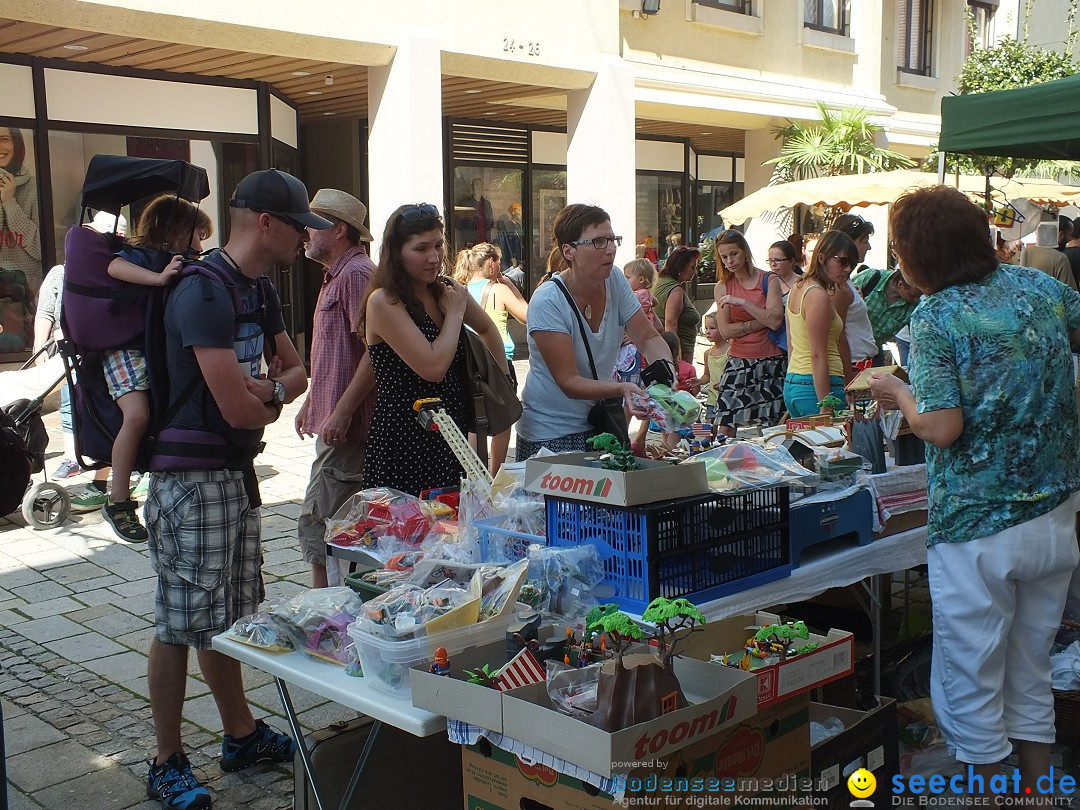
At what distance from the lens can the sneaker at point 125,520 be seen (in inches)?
147

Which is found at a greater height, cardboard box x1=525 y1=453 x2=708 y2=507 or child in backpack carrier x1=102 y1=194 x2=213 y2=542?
child in backpack carrier x1=102 y1=194 x2=213 y2=542

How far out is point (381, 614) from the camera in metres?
2.53

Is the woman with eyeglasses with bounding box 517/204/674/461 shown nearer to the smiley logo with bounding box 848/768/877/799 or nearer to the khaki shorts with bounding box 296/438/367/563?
the khaki shorts with bounding box 296/438/367/563

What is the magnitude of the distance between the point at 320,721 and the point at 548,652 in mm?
1977

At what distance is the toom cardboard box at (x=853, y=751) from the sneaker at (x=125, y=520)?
2.35 metres

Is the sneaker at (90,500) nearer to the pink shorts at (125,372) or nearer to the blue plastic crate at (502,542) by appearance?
the pink shorts at (125,372)

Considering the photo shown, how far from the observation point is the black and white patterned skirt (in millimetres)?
6902

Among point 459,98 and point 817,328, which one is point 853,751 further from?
point 459,98

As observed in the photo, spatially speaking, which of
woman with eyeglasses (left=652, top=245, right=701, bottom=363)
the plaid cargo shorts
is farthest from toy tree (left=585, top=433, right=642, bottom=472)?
woman with eyeglasses (left=652, top=245, right=701, bottom=363)

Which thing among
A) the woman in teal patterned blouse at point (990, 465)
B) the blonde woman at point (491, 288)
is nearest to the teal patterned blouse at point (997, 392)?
the woman in teal patterned blouse at point (990, 465)

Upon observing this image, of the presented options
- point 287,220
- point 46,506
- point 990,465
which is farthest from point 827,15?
point 990,465

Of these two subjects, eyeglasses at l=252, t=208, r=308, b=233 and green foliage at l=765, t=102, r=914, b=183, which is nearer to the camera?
eyeglasses at l=252, t=208, r=308, b=233

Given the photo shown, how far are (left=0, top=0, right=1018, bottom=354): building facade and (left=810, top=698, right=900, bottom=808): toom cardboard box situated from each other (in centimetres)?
873

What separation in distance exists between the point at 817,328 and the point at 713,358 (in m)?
2.75
